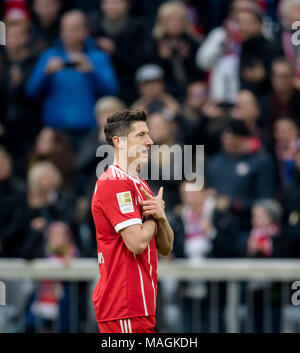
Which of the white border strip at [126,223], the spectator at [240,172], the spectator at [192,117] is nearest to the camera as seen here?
the white border strip at [126,223]

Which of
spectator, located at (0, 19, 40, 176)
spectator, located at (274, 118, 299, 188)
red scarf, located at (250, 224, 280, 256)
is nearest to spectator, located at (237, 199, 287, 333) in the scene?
red scarf, located at (250, 224, 280, 256)

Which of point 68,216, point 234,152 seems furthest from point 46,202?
point 234,152

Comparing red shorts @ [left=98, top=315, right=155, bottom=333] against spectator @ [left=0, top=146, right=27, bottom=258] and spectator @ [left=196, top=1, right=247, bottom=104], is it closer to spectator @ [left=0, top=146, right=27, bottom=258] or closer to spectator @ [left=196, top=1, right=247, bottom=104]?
spectator @ [left=0, top=146, right=27, bottom=258]

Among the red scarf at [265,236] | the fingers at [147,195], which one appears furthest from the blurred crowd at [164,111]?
the fingers at [147,195]

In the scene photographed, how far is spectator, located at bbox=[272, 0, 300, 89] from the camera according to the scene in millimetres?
10016

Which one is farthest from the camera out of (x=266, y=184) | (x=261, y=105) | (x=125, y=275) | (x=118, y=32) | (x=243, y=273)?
(x=118, y=32)

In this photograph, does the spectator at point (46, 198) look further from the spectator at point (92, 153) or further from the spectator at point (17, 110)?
the spectator at point (17, 110)

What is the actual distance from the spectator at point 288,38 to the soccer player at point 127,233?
5522 mm

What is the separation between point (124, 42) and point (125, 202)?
21.0 ft

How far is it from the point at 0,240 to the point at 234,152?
291 centimetres

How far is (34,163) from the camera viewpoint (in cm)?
1009

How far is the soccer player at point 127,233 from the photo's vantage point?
4.68 m

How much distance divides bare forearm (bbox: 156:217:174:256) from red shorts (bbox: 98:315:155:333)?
413 mm
